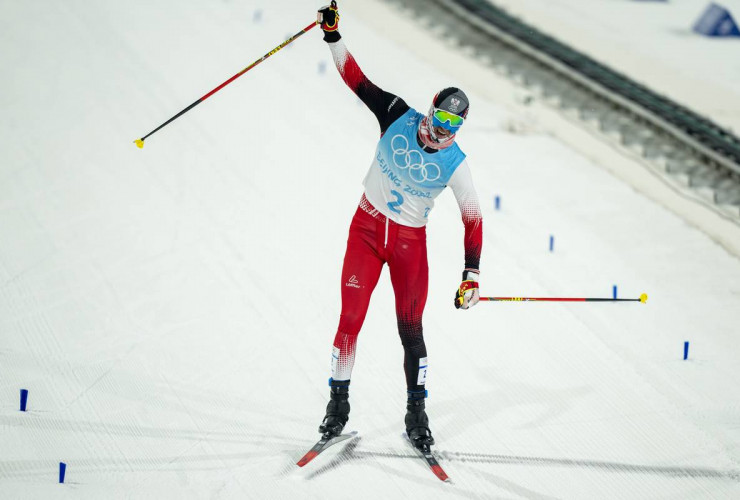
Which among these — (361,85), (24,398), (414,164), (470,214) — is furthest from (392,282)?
(24,398)

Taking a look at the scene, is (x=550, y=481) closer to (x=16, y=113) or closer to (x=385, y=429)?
(x=385, y=429)

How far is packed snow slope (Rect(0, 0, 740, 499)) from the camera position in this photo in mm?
5586

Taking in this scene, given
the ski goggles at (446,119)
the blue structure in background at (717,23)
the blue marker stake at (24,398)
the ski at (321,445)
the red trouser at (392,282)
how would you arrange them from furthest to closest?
the blue structure in background at (717,23) < the blue marker stake at (24,398) < the red trouser at (392,282) < the ski at (321,445) < the ski goggles at (446,119)

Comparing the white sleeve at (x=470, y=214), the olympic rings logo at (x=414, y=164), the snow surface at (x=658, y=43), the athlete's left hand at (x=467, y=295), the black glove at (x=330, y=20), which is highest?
the snow surface at (x=658, y=43)

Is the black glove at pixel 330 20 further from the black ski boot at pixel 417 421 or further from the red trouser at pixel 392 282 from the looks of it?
the black ski boot at pixel 417 421

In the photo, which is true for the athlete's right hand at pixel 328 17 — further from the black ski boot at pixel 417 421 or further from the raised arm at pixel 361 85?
the black ski boot at pixel 417 421

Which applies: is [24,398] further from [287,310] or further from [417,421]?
[417,421]

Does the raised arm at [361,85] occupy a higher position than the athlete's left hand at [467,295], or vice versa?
the raised arm at [361,85]

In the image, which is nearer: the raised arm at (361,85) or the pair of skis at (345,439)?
the pair of skis at (345,439)

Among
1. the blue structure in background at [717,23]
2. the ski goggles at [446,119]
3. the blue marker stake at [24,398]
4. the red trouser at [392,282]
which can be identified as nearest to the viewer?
the ski goggles at [446,119]

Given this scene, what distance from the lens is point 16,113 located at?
953 cm

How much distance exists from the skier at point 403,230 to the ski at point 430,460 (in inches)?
1.1

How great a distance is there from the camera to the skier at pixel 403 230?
548 cm

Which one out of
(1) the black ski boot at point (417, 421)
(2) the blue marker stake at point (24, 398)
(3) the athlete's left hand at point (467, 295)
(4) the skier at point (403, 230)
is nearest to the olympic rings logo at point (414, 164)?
(4) the skier at point (403, 230)
